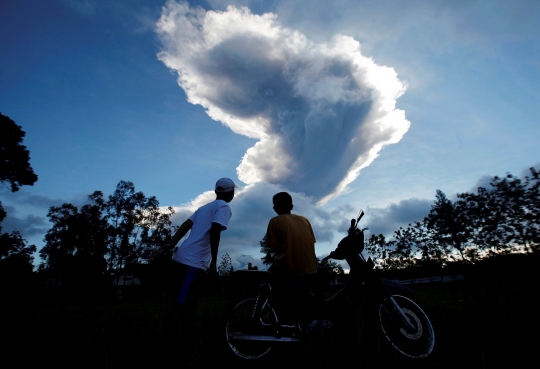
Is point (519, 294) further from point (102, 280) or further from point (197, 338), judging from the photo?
point (102, 280)

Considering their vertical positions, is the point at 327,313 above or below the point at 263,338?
above

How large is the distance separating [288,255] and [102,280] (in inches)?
1947

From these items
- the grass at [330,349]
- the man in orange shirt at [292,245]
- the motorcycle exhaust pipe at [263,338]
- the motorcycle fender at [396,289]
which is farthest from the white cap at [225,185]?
the motorcycle fender at [396,289]

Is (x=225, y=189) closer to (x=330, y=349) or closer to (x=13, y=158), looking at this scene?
(x=330, y=349)

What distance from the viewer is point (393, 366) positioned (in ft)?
8.96

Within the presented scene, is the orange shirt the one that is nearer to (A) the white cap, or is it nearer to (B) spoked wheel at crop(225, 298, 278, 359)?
(B) spoked wheel at crop(225, 298, 278, 359)

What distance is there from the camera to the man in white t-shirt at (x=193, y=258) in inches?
127

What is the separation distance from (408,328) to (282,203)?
6.83 feet

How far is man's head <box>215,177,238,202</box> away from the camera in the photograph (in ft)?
12.6

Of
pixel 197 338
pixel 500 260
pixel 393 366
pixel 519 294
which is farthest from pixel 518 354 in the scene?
pixel 500 260

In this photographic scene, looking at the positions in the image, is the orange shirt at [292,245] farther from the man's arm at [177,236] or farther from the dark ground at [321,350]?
the man's arm at [177,236]

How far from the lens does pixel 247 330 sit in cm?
329

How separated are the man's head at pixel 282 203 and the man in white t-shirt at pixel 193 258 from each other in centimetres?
72

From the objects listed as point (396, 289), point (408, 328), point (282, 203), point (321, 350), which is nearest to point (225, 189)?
point (282, 203)
